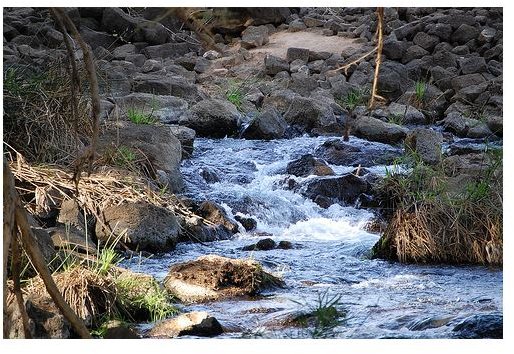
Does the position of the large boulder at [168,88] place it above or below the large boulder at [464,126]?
above

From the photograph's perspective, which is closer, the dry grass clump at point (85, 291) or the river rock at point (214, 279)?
the dry grass clump at point (85, 291)

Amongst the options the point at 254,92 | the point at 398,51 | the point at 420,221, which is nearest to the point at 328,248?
the point at 420,221

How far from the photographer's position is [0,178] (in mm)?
1885

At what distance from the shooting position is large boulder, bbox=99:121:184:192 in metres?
4.74

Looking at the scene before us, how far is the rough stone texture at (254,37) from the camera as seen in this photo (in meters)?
10.2

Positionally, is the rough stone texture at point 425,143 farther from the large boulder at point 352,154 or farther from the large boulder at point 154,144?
the large boulder at point 154,144

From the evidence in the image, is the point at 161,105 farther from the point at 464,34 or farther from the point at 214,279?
the point at 464,34

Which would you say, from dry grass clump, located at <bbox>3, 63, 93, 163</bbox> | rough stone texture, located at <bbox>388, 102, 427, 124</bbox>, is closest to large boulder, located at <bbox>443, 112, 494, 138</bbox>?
rough stone texture, located at <bbox>388, 102, 427, 124</bbox>

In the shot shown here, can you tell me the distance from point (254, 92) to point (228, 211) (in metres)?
3.35

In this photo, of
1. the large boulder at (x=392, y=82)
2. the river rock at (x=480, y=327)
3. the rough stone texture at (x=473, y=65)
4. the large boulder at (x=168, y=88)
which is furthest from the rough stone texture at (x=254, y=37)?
the river rock at (x=480, y=327)

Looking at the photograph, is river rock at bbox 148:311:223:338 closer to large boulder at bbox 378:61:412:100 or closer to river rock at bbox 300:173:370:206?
river rock at bbox 300:173:370:206

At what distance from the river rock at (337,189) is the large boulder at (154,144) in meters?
0.77

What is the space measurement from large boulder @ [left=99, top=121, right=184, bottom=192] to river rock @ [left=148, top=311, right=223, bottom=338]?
1.96 meters
